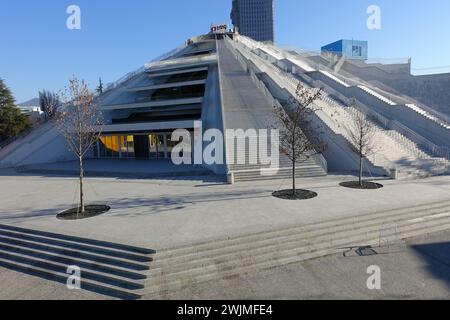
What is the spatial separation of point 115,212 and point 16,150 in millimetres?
23024

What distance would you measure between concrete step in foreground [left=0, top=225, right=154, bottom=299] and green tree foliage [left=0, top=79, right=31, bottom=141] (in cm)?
3596

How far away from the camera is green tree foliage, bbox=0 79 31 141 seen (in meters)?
38.3

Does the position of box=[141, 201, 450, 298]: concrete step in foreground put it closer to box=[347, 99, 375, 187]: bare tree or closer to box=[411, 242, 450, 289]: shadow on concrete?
box=[411, 242, 450, 289]: shadow on concrete

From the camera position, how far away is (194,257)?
7.81 metres

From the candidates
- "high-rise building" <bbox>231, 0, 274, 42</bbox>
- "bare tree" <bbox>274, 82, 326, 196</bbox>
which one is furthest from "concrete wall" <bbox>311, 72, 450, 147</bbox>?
"high-rise building" <bbox>231, 0, 274, 42</bbox>

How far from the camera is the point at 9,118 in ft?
126

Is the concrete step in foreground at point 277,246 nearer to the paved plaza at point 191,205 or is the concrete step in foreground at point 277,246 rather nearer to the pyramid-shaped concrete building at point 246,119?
the paved plaza at point 191,205

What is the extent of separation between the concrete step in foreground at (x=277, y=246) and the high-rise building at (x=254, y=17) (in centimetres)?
15011

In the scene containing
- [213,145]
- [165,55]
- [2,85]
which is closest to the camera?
[213,145]

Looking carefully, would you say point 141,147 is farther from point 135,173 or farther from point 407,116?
point 407,116

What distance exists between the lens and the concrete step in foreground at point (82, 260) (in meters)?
A: 7.19

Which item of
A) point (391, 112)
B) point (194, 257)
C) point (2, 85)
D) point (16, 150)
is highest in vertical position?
point (2, 85)
